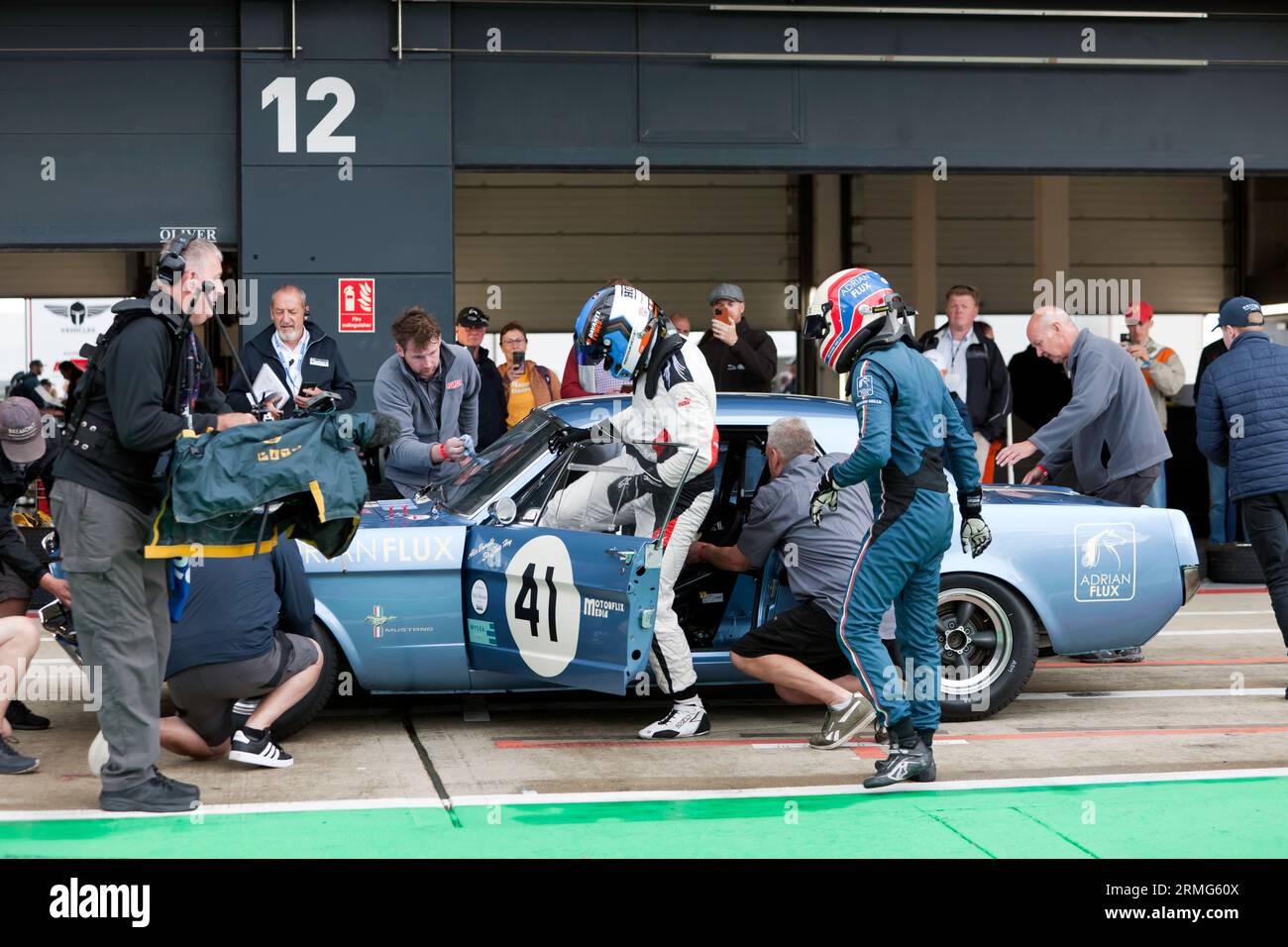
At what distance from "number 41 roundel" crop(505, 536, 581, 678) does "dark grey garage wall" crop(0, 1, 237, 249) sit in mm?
6513

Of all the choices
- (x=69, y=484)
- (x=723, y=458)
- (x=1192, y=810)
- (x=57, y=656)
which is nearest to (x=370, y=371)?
(x=57, y=656)

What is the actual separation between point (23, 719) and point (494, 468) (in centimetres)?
243

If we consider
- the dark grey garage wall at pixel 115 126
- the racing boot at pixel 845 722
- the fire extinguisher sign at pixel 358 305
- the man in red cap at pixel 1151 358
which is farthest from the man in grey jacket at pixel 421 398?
the man in red cap at pixel 1151 358

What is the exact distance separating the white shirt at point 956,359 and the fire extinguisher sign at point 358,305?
425 centimetres

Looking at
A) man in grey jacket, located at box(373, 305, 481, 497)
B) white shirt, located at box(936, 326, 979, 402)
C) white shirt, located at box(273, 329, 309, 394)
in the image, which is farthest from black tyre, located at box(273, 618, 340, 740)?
white shirt, located at box(936, 326, 979, 402)

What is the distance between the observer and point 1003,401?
10.9m

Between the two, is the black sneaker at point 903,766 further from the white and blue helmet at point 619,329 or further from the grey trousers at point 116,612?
the grey trousers at point 116,612

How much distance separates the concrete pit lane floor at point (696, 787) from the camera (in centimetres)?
495

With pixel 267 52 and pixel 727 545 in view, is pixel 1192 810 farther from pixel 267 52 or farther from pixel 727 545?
pixel 267 52

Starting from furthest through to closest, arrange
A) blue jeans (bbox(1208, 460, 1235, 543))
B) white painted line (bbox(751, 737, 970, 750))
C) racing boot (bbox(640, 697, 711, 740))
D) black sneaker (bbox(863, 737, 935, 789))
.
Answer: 1. blue jeans (bbox(1208, 460, 1235, 543))
2. racing boot (bbox(640, 697, 711, 740))
3. white painted line (bbox(751, 737, 970, 750))
4. black sneaker (bbox(863, 737, 935, 789))

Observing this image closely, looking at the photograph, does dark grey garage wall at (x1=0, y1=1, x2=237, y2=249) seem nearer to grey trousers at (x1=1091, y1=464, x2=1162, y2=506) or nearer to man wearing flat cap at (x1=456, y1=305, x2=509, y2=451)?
man wearing flat cap at (x1=456, y1=305, x2=509, y2=451)

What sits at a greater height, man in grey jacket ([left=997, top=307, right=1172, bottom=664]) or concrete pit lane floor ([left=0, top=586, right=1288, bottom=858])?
man in grey jacket ([left=997, top=307, right=1172, bottom=664])

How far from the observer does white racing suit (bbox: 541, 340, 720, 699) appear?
6172mm

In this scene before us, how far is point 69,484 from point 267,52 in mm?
7104
